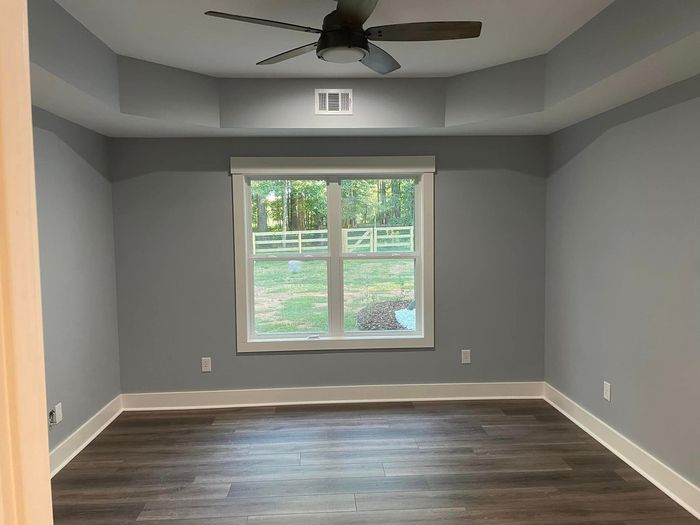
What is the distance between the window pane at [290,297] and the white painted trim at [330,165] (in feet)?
2.66

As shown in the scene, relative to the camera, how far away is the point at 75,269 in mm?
3166

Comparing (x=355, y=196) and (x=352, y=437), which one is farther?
(x=355, y=196)

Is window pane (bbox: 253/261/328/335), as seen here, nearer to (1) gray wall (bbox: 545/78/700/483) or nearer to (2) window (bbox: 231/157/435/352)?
(2) window (bbox: 231/157/435/352)

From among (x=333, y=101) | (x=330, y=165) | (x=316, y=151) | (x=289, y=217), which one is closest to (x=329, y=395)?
(x=289, y=217)

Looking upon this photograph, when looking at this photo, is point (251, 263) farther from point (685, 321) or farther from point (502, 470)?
point (685, 321)

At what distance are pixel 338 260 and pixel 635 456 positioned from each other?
8.40 ft

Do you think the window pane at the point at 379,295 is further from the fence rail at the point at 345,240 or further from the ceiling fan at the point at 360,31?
the ceiling fan at the point at 360,31

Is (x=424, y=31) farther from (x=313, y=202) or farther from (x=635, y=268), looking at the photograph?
(x=313, y=202)

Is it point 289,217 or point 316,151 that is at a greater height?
point 316,151

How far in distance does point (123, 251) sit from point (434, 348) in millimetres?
2806

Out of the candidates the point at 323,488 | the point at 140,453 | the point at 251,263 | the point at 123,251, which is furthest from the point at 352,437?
the point at 123,251

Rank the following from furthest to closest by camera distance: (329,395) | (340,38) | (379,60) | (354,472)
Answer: (329,395)
(354,472)
(379,60)
(340,38)

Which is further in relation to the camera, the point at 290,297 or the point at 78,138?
the point at 290,297

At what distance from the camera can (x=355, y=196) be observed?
13.1 ft
